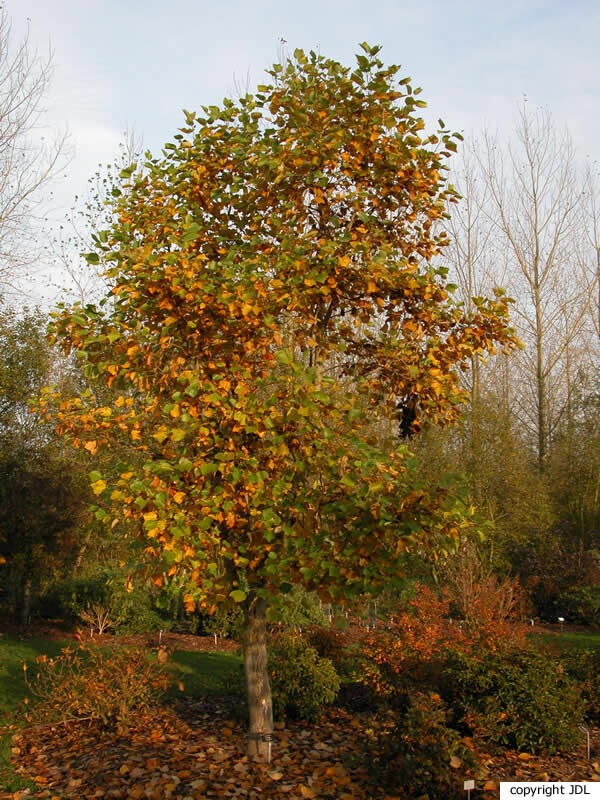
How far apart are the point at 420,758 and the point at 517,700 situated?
1.40 m

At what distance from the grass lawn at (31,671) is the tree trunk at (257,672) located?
4.48ft

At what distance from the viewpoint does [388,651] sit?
5.54m

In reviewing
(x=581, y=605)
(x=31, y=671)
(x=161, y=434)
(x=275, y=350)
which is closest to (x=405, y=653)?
(x=275, y=350)

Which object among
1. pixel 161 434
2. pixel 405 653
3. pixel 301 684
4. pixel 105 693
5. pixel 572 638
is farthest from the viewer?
pixel 572 638

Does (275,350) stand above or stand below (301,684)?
above

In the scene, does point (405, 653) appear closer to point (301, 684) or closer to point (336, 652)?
point (336, 652)

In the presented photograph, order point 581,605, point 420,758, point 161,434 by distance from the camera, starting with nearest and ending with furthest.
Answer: point 161,434
point 420,758
point 581,605

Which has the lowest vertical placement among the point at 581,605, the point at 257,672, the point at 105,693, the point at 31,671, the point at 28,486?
the point at 31,671

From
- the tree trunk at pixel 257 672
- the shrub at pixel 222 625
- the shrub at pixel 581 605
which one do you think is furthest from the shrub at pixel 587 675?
the shrub at pixel 581 605

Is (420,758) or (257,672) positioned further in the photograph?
(257,672)

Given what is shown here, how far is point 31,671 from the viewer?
267 inches

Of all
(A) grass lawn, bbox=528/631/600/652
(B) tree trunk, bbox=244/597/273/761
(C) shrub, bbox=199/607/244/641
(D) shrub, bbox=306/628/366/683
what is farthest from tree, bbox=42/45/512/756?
(A) grass lawn, bbox=528/631/600/652

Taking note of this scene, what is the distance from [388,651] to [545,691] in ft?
4.85

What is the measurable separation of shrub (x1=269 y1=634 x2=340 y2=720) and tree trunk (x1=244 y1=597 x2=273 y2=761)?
2.47 ft
